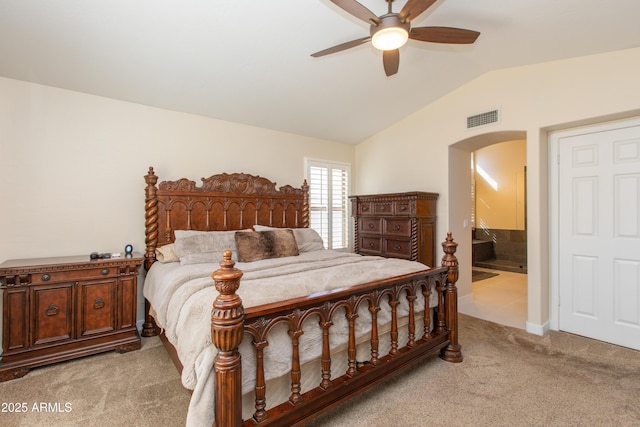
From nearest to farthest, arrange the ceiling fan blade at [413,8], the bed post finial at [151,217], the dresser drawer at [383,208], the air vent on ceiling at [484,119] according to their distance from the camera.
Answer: the ceiling fan blade at [413,8] < the bed post finial at [151,217] < the air vent on ceiling at [484,119] < the dresser drawer at [383,208]

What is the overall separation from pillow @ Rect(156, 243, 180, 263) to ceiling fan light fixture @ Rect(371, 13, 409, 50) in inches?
108

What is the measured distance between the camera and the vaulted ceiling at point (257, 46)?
7.34ft

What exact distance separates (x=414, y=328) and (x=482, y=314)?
2.07 meters

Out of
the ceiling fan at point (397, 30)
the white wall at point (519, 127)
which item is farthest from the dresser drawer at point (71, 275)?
the white wall at point (519, 127)

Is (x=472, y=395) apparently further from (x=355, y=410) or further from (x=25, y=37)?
(x=25, y=37)

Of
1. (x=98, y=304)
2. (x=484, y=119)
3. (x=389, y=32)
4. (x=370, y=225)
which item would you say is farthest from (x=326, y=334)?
(x=484, y=119)

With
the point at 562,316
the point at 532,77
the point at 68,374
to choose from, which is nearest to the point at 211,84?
the point at 68,374

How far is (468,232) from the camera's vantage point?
14.6ft

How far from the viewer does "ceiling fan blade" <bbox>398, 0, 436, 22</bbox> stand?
71.1 inches

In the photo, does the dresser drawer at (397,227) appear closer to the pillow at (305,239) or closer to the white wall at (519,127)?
the white wall at (519,127)

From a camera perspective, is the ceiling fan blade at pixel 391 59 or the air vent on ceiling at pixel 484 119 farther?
the air vent on ceiling at pixel 484 119

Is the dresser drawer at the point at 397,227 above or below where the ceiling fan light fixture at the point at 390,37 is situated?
below

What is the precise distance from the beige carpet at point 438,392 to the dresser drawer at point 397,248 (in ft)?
4.67

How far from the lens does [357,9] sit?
6.19 ft
